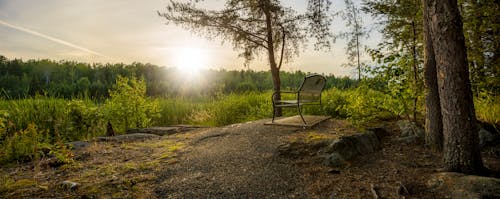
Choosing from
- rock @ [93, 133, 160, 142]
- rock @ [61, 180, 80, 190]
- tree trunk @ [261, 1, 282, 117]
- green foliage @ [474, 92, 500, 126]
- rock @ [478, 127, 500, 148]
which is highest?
tree trunk @ [261, 1, 282, 117]

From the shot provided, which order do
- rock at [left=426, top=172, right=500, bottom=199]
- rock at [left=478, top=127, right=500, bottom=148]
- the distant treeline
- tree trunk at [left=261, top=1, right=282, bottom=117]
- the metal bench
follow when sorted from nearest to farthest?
rock at [left=426, top=172, right=500, bottom=199]
rock at [left=478, top=127, right=500, bottom=148]
the metal bench
tree trunk at [left=261, top=1, right=282, bottom=117]
the distant treeline

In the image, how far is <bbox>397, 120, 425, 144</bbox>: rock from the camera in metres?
3.96

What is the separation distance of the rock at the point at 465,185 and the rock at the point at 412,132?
1432 millimetres

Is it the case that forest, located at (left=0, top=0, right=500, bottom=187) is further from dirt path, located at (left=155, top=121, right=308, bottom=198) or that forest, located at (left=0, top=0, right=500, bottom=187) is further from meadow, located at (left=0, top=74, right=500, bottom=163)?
dirt path, located at (left=155, top=121, right=308, bottom=198)

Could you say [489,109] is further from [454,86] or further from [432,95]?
[454,86]

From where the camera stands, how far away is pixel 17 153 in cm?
433

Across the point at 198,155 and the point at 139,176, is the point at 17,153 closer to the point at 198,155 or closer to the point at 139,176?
the point at 139,176

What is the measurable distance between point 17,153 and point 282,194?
169 inches

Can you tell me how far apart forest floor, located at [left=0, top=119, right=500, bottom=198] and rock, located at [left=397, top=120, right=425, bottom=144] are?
146 millimetres

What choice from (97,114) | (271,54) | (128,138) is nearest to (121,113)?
(97,114)

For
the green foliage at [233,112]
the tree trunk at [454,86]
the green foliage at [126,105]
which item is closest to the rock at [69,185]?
the tree trunk at [454,86]

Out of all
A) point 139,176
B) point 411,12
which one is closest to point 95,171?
point 139,176

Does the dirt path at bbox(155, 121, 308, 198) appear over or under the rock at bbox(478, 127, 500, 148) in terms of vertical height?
under

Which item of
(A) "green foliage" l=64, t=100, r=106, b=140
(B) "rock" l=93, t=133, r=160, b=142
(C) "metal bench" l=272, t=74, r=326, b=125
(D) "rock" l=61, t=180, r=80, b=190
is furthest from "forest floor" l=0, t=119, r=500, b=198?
(A) "green foliage" l=64, t=100, r=106, b=140
